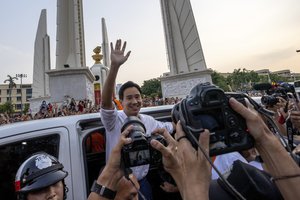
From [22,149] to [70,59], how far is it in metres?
12.5

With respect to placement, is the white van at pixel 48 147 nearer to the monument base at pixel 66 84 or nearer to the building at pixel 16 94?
the monument base at pixel 66 84

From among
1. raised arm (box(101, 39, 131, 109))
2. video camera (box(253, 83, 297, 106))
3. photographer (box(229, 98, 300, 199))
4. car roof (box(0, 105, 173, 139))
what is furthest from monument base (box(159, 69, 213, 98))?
photographer (box(229, 98, 300, 199))

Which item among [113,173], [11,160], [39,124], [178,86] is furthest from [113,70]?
[178,86]

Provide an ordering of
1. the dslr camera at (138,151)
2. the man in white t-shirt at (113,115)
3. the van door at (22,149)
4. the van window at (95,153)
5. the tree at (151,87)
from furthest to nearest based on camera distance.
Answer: the tree at (151,87) < the van window at (95,153) < the man in white t-shirt at (113,115) < the van door at (22,149) < the dslr camera at (138,151)

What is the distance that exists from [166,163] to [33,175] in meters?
0.80

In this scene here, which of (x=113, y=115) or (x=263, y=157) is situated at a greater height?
(x=113, y=115)

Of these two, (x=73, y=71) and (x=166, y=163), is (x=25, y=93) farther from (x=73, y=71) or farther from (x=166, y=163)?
(x=166, y=163)

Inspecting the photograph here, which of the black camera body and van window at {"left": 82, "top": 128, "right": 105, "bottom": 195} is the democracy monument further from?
the black camera body

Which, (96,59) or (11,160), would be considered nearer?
(11,160)

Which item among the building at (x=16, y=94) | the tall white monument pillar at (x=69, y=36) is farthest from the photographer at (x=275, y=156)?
the building at (x=16, y=94)

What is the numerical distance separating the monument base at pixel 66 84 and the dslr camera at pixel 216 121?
38.3 feet

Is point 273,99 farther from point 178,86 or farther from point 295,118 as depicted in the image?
point 178,86

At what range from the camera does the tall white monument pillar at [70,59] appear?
11875 mm

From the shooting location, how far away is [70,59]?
13.5 meters
